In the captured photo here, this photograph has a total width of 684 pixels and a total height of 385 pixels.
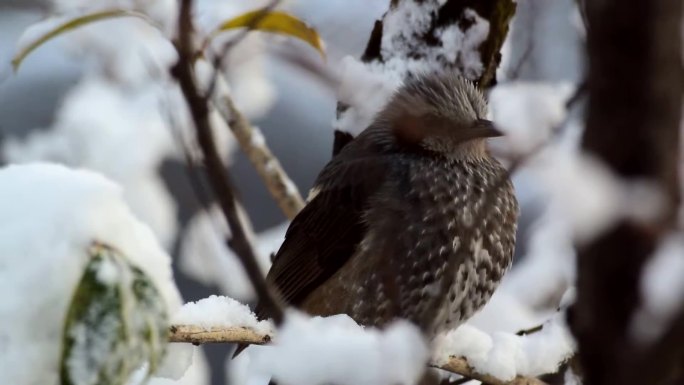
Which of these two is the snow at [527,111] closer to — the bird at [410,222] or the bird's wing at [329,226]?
the bird at [410,222]

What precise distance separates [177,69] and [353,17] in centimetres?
168

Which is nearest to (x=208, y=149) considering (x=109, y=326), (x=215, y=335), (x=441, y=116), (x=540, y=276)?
(x=109, y=326)

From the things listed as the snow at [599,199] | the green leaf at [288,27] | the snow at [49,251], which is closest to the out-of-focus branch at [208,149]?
the snow at [599,199]

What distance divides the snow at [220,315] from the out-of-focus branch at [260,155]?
3.57 feet

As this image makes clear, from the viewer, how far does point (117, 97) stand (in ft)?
11.3

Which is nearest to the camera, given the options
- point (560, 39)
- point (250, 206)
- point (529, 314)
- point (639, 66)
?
point (639, 66)

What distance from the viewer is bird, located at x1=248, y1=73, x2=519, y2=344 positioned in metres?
2.13

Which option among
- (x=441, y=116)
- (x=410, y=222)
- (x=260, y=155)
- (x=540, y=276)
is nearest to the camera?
(x=410, y=222)

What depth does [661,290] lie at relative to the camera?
59cm

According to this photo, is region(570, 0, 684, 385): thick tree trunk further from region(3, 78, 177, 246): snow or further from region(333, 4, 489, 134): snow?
region(3, 78, 177, 246): snow

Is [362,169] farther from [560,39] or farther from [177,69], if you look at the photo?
[177,69]

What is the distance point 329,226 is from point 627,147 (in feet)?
5.85

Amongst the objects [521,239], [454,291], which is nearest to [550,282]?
[521,239]

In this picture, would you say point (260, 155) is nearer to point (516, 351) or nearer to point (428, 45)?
point (428, 45)
